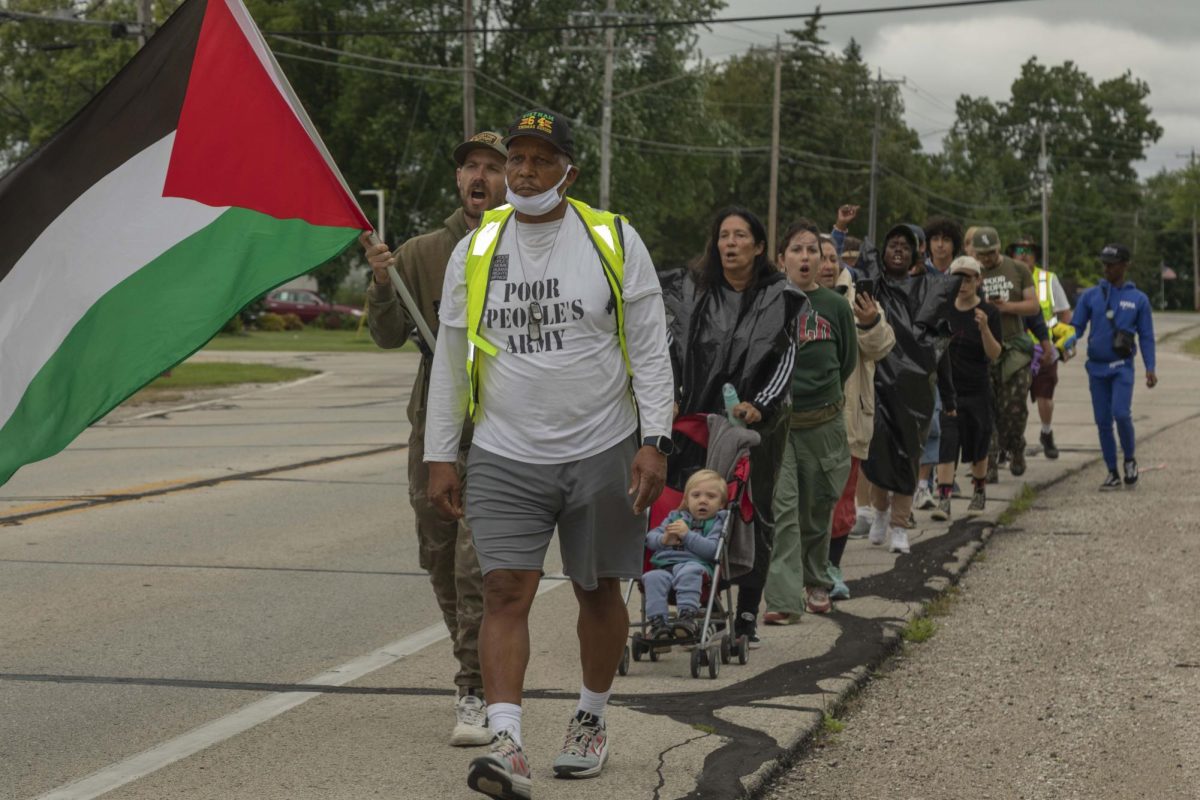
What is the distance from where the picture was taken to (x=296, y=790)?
511cm

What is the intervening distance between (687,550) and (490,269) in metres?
2.27

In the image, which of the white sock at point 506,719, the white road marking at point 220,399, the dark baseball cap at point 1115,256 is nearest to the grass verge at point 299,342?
the white road marking at point 220,399

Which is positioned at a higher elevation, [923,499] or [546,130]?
[546,130]

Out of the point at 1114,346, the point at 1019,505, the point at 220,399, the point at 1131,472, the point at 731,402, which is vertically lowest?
the point at 220,399

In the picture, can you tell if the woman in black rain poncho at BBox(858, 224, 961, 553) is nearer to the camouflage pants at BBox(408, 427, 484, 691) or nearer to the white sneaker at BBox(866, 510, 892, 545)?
the white sneaker at BBox(866, 510, 892, 545)

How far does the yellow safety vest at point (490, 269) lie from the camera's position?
16.5ft

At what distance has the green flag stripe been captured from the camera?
5469 millimetres

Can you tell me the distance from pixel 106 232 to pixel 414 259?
3.44 feet

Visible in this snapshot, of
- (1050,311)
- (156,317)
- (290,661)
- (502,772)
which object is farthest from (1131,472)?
(502,772)

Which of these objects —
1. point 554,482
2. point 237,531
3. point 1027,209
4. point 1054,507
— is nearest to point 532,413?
point 554,482

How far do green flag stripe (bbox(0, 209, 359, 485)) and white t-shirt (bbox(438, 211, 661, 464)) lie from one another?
30.9 inches

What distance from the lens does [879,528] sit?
412 inches

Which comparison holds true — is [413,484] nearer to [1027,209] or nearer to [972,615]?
[972,615]

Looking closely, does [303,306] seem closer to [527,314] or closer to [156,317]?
[156,317]
